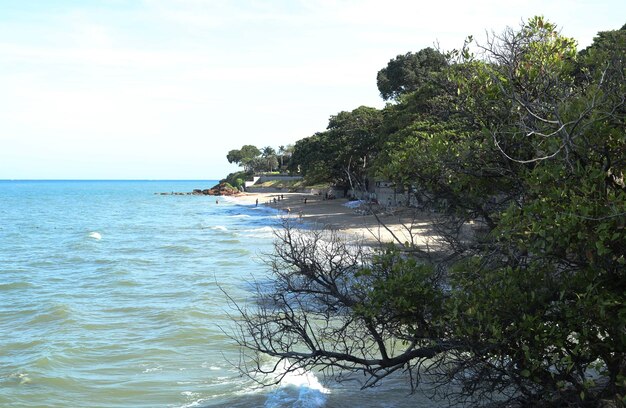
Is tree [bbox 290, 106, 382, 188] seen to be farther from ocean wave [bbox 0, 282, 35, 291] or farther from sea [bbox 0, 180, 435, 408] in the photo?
ocean wave [bbox 0, 282, 35, 291]

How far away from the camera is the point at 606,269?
515 centimetres

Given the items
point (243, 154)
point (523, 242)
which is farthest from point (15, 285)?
point (243, 154)

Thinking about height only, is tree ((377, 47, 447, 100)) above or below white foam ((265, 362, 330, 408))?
above

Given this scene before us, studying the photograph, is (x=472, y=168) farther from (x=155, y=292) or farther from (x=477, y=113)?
(x=155, y=292)

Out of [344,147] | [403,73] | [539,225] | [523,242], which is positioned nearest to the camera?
[539,225]

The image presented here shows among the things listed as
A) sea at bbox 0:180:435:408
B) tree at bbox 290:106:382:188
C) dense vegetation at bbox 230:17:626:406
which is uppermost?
tree at bbox 290:106:382:188

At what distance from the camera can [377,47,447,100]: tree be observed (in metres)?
59.6

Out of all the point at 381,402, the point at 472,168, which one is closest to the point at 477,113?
the point at 472,168

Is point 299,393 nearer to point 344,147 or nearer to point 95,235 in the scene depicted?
point 95,235

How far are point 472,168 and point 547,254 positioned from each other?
1843 millimetres

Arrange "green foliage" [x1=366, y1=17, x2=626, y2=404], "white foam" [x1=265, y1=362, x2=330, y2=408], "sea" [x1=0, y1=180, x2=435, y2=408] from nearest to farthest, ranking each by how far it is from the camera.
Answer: "green foliage" [x1=366, y1=17, x2=626, y2=404], "white foam" [x1=265, y1=362, x2=330, y2=408], "sea" [x1=0, y1=180, x2=435, y2=408]

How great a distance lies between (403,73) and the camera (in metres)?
62.3

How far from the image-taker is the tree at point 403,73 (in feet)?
195

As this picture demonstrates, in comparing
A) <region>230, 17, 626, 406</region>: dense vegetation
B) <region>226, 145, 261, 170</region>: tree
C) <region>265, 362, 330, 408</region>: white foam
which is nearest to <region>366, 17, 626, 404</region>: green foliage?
<region>230, 17, 626, 406</region>: dense vegetation
